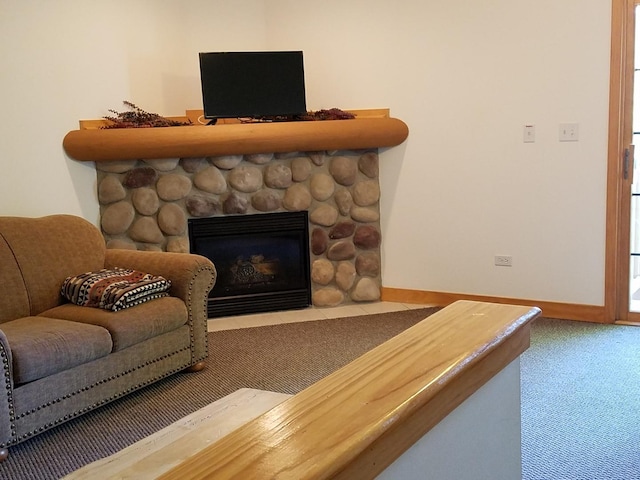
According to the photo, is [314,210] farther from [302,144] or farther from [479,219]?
[479,219]

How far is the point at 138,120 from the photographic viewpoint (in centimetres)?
449

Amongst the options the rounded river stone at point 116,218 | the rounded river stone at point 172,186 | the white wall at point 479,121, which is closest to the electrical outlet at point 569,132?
the white wall at point 479,121

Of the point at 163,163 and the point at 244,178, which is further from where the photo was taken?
the point at 244,178

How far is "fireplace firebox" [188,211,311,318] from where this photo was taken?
15.9ft

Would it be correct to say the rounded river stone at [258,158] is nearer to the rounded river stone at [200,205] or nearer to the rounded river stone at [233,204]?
the rounded river stone at [233,204]

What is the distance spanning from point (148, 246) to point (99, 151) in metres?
0.74

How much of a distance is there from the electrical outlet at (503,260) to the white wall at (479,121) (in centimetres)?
3

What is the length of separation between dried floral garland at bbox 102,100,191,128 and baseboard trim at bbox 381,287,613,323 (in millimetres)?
2006

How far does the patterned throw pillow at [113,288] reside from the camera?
133 inches

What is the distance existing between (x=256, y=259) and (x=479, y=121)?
74.4 inches

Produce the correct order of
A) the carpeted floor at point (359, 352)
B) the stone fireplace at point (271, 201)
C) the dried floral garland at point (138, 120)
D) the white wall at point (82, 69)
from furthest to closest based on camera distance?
the stone fireplace at point (271, 201) < the dried floral garland at point (138, 120) < the white wall at point (82, 69) < the carpeted floor at point (359, 352)

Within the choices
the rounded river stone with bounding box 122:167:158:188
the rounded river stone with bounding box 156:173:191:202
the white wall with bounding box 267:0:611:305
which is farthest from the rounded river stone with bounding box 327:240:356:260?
the rounded river stone with bounding box 122:167:158:188

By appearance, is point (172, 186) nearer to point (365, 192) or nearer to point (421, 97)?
point (365, 192)

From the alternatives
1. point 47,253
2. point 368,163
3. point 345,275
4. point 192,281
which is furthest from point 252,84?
point 47,253
